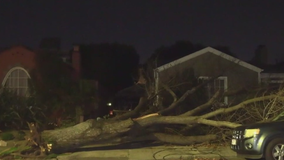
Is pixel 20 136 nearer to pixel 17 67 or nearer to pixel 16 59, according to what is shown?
pixel 17 67

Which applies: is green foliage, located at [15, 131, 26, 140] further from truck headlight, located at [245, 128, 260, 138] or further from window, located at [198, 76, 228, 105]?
window, located at [198, 76, 228, 105]

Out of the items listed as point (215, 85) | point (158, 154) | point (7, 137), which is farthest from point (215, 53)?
point (7, 137)

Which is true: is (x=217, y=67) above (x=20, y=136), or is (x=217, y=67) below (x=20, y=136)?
above

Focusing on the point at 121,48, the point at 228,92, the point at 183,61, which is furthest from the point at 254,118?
the point at 121,48

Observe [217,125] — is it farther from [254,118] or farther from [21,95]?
[21,95]

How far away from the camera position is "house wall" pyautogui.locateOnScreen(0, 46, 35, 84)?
20.9 meters

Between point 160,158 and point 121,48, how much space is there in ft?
125

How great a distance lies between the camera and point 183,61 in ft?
72.2

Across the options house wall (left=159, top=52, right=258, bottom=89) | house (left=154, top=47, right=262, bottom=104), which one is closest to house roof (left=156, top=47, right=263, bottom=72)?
house (left=154, top=47, right=262, bottom=104)

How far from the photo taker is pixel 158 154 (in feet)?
41.8

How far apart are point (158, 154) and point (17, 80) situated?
35.7 feet

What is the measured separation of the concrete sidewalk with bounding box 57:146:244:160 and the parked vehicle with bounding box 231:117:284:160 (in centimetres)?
167

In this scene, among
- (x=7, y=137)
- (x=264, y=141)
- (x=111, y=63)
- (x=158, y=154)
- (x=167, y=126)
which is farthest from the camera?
(x=111, y=63)

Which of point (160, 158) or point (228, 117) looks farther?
point (228, 117)
